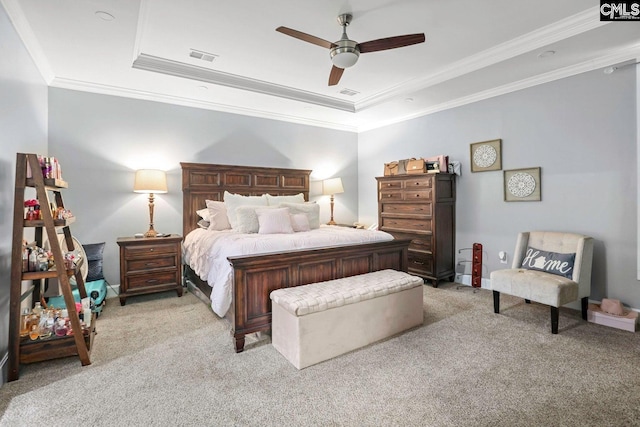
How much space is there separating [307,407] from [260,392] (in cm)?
34

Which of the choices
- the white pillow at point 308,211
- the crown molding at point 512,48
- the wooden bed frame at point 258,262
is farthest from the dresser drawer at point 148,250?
the crown molding at point 512,48

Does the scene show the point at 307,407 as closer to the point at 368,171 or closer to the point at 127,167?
the point at 127,167

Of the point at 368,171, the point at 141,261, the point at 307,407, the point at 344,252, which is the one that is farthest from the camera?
the point at 368,171

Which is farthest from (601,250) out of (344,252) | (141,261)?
(141,261)

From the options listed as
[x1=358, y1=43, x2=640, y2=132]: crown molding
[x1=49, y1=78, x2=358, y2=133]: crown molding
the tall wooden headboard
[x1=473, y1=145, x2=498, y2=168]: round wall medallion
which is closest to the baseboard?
[x1=473, y1=145, x2=498, y2=168]: round wall medallion

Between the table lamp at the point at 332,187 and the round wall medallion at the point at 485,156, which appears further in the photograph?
the table lamp at the point at 332,187

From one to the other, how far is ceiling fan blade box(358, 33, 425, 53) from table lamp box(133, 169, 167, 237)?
2930 mm

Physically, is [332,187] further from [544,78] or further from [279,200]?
[544,78]

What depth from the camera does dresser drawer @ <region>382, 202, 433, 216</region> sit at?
446 cm

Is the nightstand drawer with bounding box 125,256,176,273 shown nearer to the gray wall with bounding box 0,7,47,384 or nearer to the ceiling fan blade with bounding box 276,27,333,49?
the gray wall with bounding box 0,7,47,384

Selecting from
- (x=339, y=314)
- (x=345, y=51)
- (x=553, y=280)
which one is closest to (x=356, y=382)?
(x=339, y=314)

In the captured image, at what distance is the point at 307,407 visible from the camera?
6.11 ft

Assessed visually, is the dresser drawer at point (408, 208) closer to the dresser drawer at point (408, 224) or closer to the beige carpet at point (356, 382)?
the dresser drawer at point (408, 224)

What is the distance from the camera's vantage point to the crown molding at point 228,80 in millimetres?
3490
